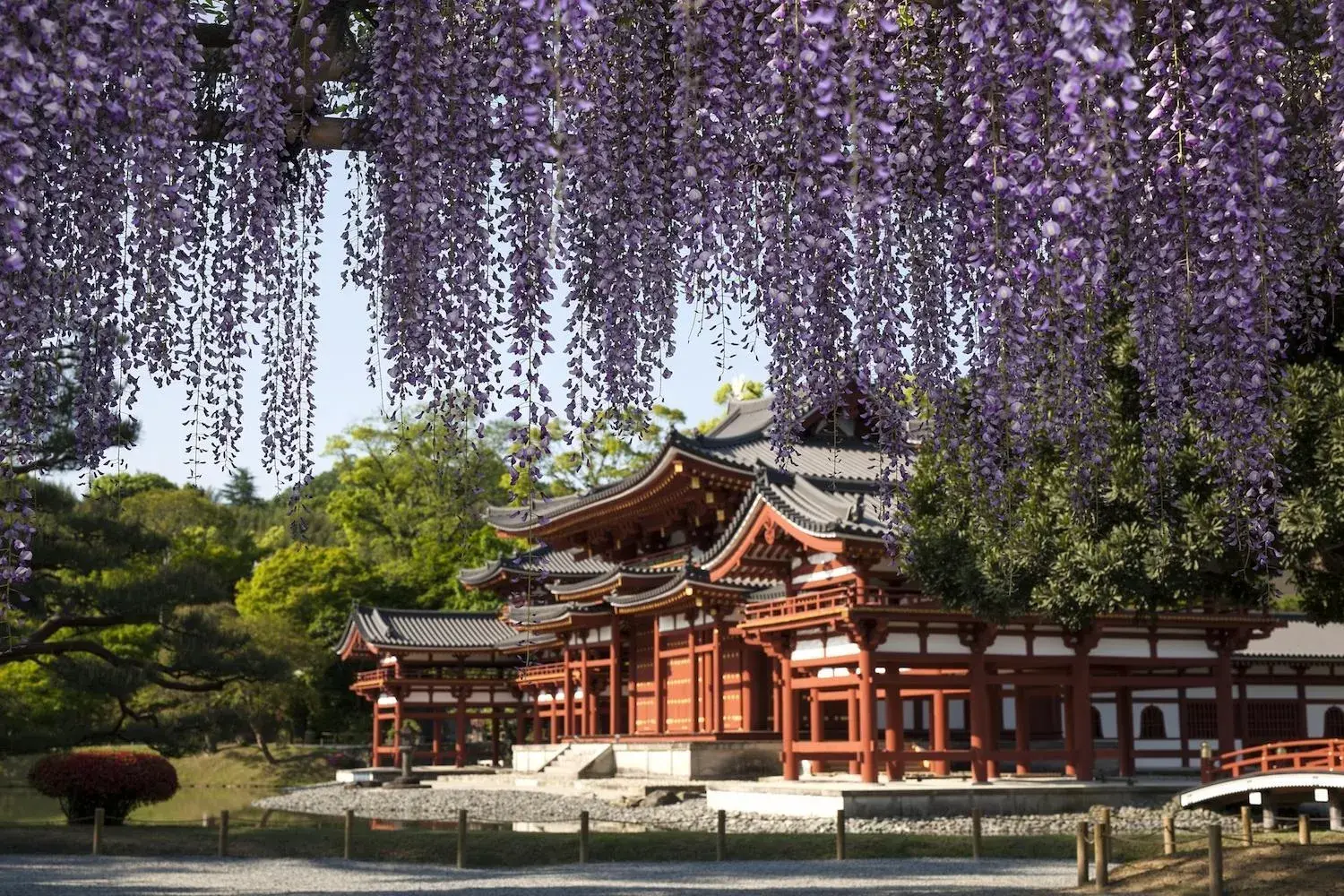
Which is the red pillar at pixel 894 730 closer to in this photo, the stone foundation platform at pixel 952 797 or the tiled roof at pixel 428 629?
the stone foundation platform at pixel 952 797

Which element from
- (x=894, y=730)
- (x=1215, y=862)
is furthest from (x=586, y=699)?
(x=1215, y=862)

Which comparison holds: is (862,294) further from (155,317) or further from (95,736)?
(95,736)

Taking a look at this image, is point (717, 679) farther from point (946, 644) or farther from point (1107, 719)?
point (1107, 719)

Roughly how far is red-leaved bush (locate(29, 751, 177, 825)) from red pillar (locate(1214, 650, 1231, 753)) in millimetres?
17953

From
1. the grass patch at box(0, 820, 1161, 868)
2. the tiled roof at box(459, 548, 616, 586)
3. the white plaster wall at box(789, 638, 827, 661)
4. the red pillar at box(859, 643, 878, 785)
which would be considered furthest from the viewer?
the tiled roof at box(459, 548, 616, 586)

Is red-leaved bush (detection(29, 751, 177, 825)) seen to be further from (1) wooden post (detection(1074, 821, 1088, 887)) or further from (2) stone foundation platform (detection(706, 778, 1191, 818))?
(1) wooden post (detection(1074, 821, 1088, 887))

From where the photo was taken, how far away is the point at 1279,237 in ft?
18.5

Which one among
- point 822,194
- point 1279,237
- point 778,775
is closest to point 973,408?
point 1279,237

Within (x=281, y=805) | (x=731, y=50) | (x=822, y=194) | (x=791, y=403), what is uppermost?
(x=731, y=50)

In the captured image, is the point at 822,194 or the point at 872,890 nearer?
the point at 822,194

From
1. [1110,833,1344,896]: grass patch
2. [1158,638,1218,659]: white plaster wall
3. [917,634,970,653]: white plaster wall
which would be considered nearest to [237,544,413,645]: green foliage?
[917,634,970,653]: white plaster wall

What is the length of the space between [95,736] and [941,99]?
21.2 m

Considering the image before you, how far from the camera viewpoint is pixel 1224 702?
2553cm

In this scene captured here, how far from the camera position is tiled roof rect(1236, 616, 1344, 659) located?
95.0ft
